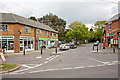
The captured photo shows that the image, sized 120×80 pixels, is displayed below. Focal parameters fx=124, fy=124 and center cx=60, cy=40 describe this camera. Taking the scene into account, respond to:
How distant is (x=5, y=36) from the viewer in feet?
80.1

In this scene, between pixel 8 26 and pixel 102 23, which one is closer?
pixel 8 26

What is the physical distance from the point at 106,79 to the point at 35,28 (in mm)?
26999

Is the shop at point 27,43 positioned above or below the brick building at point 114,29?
below

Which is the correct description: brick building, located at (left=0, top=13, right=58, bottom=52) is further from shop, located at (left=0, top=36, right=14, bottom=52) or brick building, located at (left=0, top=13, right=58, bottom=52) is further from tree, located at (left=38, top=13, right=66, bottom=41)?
tree, located at (left=38, top=13, right=66, bottom=41)

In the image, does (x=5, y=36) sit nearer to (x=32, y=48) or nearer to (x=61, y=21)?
(x=32, y=48)

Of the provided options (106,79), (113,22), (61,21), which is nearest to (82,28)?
(61,21)

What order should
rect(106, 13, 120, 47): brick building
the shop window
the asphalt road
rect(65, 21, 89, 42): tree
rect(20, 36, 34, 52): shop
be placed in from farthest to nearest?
1. rect(65, 21, 89, 42): tree
2. rect(106, 13, 120, 47): brick building
3. rect(20, 36, 34, 52): shop
4. the shop window
5. the asphalt road

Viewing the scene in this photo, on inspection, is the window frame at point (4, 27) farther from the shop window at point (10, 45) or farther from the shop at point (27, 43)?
the shop at point (27, 43)

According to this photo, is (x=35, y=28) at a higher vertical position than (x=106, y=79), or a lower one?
higher

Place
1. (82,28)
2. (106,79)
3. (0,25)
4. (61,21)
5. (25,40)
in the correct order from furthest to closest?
(61,21)
(82,28)
(25,40)
(0,25)
(106,79)

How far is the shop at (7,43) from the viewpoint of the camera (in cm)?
2441

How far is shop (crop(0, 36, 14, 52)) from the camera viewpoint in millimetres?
24406

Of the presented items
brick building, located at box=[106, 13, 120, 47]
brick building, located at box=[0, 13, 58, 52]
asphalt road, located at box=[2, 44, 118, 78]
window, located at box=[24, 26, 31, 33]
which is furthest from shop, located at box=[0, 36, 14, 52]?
brick building, located at box=[106, 13, 120, 47]

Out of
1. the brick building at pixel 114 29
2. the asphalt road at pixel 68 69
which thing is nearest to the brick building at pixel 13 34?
the asphalt road at pixel 68 69
